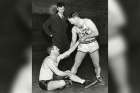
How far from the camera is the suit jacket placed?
2.61 metres

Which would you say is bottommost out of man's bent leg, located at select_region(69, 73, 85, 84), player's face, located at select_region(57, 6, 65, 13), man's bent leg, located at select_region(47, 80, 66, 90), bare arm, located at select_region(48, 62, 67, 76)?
man's bent leg, located at select_region(47, 80, 66, 90)

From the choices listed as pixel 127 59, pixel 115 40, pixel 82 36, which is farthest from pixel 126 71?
pixel 82 36

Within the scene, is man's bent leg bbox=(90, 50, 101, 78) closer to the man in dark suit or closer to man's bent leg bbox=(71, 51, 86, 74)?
man's bent leg bbox=(71, 51, 86, 74)

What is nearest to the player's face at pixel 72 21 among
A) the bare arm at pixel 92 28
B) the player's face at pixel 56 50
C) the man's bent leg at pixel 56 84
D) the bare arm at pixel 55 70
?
the bare arm at pixel 92 28

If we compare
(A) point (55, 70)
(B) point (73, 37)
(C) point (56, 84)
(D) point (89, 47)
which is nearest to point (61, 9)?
(B) point (73, 37)

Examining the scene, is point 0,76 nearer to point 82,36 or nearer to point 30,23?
point 30,23

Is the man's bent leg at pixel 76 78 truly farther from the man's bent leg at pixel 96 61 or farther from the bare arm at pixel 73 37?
the bare arm at pixel 73 37

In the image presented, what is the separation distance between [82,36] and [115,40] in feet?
0.94

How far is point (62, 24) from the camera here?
8.59ft

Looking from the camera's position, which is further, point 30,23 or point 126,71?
point 126,71

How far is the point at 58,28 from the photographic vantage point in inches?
103

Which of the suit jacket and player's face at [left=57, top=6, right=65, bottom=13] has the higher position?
player's face at [left=57, top=6, right=65, bottom=13]

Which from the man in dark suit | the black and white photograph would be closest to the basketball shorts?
the black and white photograph

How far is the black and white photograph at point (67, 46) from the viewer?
2.63m
